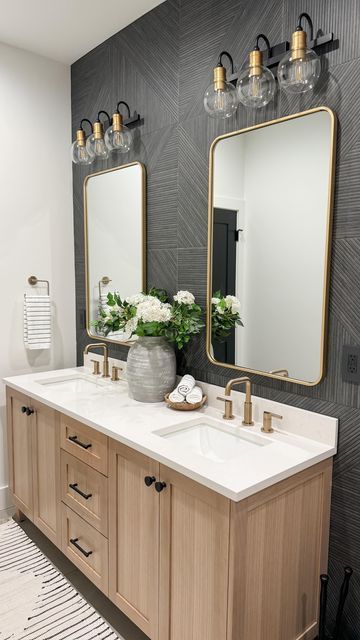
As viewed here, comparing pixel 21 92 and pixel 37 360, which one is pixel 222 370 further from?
pixel 21 92

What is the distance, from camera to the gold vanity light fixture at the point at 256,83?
1.65 metres

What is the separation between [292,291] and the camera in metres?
1.72

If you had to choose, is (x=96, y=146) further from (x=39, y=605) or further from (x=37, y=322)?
(x=39, y=605)

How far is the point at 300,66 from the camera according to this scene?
1540 mm

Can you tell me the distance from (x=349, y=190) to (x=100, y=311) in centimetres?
165

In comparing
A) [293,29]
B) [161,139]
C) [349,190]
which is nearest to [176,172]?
[161,139]

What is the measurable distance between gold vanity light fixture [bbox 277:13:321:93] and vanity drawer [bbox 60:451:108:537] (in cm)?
159

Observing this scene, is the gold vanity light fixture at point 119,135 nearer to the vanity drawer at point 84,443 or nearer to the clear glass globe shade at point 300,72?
the clear glass globe shade at point 300,72

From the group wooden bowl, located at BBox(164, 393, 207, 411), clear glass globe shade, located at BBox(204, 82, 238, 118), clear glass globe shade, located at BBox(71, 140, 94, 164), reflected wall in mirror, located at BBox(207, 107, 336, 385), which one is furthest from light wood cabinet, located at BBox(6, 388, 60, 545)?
clear glass globe shade, located at BBox(204, 82, 238, 118)

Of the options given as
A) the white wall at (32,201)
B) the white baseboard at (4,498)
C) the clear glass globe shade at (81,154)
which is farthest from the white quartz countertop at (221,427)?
the clear glass globe shade at (81,154)

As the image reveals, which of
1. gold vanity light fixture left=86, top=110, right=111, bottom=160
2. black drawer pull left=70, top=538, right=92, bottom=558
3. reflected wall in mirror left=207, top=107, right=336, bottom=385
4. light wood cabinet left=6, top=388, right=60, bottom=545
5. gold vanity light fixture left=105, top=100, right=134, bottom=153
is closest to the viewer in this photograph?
reflected wall in mirror left=207, top=107, right=336, bottom=385

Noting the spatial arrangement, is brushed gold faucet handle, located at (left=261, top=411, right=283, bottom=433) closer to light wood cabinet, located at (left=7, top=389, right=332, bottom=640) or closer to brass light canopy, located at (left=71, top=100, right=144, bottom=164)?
light wood cabinet, located at (left=7, top=389, right=332, bottom=640)

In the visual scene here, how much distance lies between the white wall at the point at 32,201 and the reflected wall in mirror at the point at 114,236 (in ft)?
0.65

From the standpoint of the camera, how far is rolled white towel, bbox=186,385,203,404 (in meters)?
1.99
